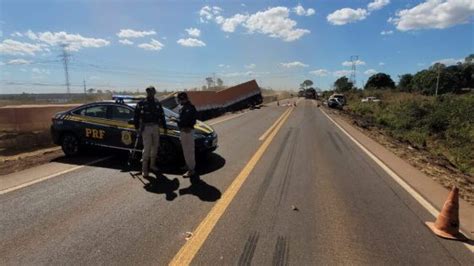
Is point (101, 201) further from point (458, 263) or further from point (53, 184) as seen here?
point (458, 263)

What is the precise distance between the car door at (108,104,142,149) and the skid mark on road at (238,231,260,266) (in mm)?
5451

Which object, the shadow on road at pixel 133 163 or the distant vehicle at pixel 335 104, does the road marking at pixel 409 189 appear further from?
the distant vehicle at pixel 335 104

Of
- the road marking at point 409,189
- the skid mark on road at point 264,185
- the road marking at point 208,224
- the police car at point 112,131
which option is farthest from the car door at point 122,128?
the road marking at point 409,189

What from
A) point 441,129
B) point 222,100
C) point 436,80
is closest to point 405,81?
point 436,80

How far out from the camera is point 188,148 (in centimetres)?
861

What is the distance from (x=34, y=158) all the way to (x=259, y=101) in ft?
125

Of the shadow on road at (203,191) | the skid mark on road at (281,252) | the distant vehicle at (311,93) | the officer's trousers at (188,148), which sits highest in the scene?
the officer's trousers at (188,148)

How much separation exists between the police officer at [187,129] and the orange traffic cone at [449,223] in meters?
4.73

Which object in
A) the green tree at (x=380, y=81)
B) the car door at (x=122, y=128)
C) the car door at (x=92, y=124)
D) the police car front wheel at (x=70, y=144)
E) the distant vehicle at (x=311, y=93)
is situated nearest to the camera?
the car door at (x=122, y=128)

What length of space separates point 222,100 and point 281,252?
3216cm

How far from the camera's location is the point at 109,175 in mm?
8531

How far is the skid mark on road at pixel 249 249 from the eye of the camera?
174 inches

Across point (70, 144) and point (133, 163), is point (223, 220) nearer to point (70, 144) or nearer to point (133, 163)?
point (133, 163)

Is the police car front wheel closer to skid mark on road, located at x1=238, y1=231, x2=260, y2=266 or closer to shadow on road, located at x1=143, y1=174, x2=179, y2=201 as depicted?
shadow on road, located at x1=143, y1=174, x2=179, y2=201
